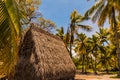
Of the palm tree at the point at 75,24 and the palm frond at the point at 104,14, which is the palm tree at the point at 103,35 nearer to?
the palm tree at the point at 75,24

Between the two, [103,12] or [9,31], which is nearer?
[9,31]

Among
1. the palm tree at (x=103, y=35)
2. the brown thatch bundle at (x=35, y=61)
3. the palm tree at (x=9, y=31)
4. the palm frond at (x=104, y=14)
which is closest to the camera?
the palm tree at (x=9, y=31)

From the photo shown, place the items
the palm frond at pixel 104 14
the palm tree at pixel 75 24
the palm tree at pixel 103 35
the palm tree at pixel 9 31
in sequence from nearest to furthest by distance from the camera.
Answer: the palm tree at pixel 9 31 < the palm frond at pixel 104 14 < the palm tree at pixel 75 24 < the palm tree at pixel 103 35

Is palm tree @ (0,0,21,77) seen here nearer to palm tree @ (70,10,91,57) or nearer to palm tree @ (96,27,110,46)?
palm tree @ (70,10,91,57)

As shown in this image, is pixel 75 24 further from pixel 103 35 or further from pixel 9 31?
pixel 9 31

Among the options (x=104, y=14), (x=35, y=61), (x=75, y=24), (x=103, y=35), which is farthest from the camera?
(x=103, y=35)

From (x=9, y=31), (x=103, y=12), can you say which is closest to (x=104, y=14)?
(x=103, y=12)

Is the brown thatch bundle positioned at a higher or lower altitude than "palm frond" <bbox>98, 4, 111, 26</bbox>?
lower

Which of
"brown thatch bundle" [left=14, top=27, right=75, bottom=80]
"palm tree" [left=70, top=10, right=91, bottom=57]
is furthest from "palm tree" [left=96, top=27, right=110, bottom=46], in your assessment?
"brown thatch bundle" [left=14, top=27, right=75, bottom=80]

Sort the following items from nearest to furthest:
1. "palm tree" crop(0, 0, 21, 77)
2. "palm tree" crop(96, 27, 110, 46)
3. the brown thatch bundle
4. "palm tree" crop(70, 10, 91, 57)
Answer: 1. "palm tree" crop(0, 0, 21, 77)
2. the brown thatch bundle
3. "palm tree" crop(70, 10, 91, 57)
4. "palm tree" crop(96, 27, 110, 46)

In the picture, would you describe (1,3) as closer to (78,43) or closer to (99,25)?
(99,25)

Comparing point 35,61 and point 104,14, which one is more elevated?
point 104,14

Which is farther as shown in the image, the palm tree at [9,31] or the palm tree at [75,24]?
the palm tree at [75,24]

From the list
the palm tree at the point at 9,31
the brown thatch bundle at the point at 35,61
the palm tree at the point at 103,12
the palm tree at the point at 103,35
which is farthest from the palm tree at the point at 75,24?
the palm tree at the point at 9,31
